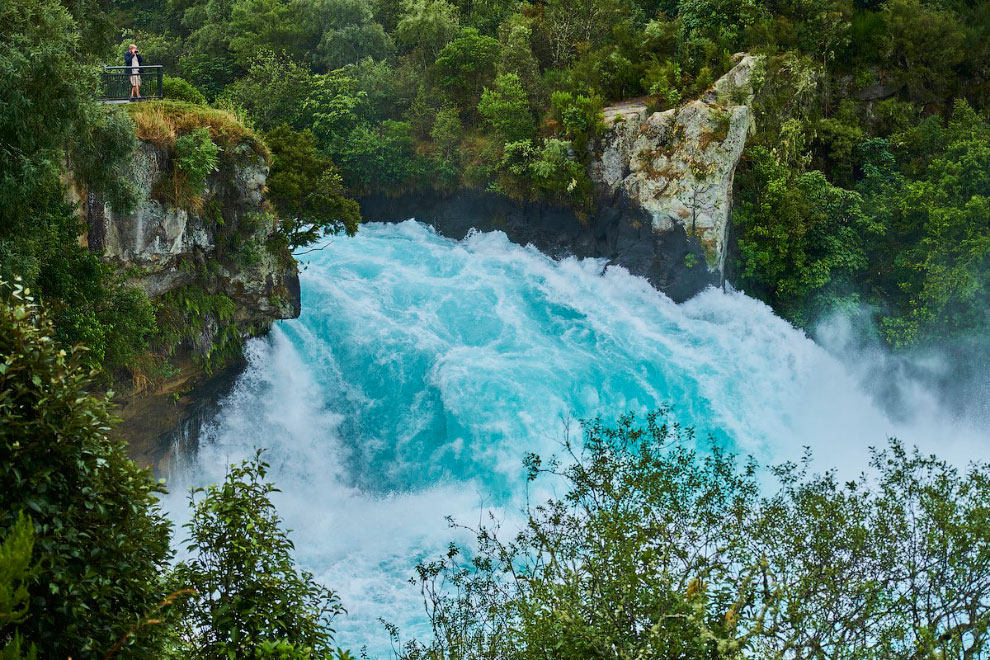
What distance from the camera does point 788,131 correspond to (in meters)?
25.2

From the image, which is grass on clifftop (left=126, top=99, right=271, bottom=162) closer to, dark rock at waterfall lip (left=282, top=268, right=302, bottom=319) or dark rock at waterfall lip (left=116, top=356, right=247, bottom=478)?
dark rock at waterfall lip (left=282, top=268, right=302, bottom=319)

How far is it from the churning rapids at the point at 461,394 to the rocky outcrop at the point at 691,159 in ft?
6.90

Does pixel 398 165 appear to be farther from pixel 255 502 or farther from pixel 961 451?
pixel 255 502

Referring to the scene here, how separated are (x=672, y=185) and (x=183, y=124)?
14.6 meters

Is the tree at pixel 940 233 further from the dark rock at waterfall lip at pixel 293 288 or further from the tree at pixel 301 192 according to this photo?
the dark rock at waterfall lip at pixel 293 288

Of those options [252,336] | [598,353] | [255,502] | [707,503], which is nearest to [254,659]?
[255,502]

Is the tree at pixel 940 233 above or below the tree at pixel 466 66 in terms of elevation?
below

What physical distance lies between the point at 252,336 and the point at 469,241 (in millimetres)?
11384

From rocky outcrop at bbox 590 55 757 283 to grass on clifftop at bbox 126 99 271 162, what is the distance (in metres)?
12.2

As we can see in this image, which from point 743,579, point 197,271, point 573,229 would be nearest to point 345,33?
point 573,229

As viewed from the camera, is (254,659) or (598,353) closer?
(254,659)

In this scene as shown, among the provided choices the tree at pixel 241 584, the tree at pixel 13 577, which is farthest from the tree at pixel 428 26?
the tree at pixel 13 577

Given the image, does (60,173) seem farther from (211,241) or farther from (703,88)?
(703,88)

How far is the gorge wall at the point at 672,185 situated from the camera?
23.8 metres
